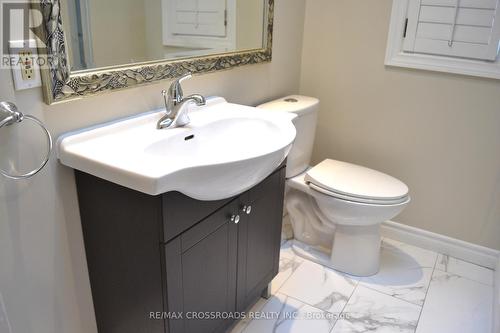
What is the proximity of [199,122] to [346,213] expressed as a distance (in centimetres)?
82

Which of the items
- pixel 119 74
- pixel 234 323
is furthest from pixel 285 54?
pixel 234 323

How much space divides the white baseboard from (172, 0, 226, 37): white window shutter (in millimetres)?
1427

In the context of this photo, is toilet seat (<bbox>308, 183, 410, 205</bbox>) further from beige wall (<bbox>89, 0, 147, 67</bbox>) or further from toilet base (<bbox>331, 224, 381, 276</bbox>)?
beige wall (<bbox>89, 0, 147, 67</bbox>)

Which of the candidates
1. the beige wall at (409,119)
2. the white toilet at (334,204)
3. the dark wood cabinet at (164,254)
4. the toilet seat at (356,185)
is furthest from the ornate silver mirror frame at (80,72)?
the beige wall at (409,119)

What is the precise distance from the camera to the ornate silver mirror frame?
1.02 meters

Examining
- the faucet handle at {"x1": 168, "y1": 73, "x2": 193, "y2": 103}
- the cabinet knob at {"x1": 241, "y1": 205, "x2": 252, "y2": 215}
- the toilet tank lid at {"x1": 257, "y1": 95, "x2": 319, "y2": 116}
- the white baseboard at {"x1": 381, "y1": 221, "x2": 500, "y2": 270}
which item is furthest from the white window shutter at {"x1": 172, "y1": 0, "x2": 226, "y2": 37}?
the white baseboard at {"x1": 381, "y1": 221, "x2": 500, "y2": 270}

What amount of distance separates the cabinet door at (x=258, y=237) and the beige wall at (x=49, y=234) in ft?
1.61

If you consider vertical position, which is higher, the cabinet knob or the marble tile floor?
the cabinet knob

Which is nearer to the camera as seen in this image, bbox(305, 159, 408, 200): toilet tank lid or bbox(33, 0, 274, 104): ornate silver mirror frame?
bbox(33, 0, 274, 104): ornate silver mirror frame

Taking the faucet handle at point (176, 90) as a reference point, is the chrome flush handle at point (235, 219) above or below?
below

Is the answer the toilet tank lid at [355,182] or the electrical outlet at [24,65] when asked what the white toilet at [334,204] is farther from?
the electrical outlet at [24,65]

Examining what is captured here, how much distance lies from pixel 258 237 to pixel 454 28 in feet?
4.27

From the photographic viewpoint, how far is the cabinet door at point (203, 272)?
3.79 feet

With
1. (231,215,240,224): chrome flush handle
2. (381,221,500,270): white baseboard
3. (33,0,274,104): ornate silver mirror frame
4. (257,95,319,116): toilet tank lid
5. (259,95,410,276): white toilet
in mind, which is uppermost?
(33,0,274,104): ornate silver mirror frame
